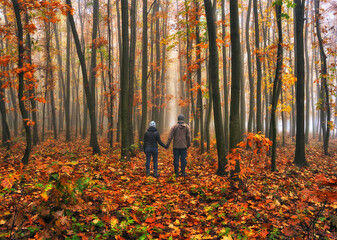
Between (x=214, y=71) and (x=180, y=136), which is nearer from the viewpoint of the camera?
(x=214, y=71)

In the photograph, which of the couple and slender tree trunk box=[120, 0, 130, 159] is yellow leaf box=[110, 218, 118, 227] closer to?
the couple

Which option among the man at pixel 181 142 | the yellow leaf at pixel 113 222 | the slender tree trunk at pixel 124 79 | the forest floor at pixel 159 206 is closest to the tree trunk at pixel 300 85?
the forest floor at pixel 159 206

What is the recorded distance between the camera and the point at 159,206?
4.78 metres

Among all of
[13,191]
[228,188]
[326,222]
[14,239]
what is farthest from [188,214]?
[13,191]

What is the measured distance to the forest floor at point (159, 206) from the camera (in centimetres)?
324

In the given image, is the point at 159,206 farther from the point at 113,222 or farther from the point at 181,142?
the point at 181,142

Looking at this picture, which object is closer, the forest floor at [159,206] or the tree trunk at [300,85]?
the forest floor at [159,206]

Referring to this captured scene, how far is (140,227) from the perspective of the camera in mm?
3682

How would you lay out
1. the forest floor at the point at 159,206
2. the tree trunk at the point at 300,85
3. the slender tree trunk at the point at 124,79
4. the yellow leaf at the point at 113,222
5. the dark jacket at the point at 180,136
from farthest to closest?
the slender tree trunk at the point at 124,79 → the tree trunk at the point at 300,85 → the dark jacket at the point at 180,136 → the yellow leaf at the point at 113,222 → the forest floor at the point at 159,206

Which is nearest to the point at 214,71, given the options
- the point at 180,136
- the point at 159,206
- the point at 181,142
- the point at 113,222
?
the point at 180,136

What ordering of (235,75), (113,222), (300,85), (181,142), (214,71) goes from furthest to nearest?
(300,85) < (181,142) < (214,71) < (235,75) < (113,222)

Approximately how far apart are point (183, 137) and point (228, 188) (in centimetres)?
236

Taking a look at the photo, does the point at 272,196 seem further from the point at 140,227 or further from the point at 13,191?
the point at 13,191

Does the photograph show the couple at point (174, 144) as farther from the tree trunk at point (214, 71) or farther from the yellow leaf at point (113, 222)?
the yellow leaf at point (113, 222)
